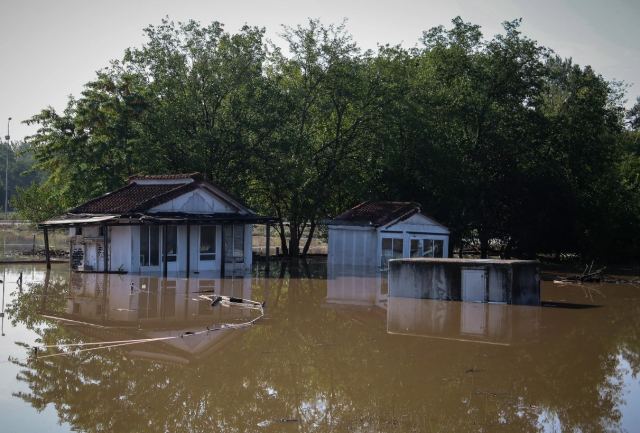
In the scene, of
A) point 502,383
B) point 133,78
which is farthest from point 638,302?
Result: point 133,78

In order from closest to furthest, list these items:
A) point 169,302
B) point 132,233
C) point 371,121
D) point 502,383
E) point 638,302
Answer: point 502,383 < point 169,302 < point 638,302 < point 132,233 < point 371,121

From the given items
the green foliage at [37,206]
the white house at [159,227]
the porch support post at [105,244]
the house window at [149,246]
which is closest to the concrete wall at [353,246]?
the white house at [159,227]

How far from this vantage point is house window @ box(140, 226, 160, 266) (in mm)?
33625

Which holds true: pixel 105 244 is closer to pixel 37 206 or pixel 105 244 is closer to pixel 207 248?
pixel 207 248

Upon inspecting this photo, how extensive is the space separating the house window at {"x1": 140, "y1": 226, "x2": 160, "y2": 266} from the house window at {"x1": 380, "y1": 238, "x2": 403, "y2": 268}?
38.4 ft

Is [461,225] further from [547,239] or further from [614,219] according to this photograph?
[614,219]

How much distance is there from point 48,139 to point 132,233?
13951 mm

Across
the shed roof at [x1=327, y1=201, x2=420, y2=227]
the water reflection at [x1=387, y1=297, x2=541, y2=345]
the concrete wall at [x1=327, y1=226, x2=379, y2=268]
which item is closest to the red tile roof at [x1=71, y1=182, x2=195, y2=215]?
the shed roof at [x1=327, y1=201, x2=420, y2=227]

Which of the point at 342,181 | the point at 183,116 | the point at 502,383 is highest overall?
the point at 183,116

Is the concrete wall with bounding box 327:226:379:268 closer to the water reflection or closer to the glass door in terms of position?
the glass door

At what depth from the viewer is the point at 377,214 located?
39.6 metres

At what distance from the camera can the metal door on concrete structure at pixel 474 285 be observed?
83.3ft

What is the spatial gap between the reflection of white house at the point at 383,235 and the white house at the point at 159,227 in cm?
597

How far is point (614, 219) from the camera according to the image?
161 feet
